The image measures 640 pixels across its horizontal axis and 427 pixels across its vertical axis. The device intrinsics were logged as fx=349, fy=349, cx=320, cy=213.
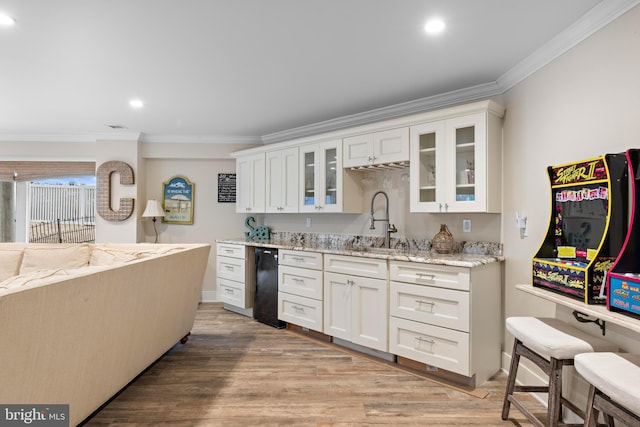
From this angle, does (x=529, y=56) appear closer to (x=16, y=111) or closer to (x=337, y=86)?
(x=337, y=86)

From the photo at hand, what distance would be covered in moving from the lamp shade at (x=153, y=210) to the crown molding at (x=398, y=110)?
1.88m

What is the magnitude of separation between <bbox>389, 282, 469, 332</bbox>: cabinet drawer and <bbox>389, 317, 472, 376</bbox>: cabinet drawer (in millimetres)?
52

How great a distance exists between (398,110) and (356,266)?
64.8 inches

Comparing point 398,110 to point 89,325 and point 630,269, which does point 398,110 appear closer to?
point 630,269

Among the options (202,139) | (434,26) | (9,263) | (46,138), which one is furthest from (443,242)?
(46,138)

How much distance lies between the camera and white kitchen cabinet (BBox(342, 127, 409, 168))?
315cm

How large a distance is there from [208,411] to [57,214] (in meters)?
4.57

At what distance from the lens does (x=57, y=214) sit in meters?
5.24

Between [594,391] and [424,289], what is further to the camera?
[424,289]

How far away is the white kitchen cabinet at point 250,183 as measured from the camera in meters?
4.46

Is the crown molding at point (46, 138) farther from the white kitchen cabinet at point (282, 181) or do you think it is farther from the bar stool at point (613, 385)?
the bar stool at point (613, 385)

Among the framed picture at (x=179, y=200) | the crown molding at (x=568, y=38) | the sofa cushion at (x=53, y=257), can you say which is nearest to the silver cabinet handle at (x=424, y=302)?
the crown molding at (x=568, y=38)

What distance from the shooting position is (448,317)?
8.38ft


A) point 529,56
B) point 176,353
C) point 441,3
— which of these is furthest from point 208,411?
point 529,56
